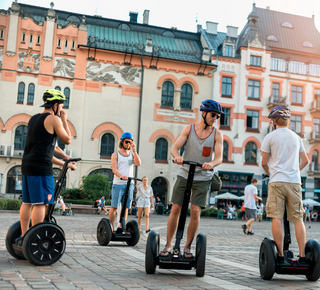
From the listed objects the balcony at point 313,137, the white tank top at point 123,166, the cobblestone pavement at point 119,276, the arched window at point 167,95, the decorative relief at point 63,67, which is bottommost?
the cobblestone pavement at point 119,276

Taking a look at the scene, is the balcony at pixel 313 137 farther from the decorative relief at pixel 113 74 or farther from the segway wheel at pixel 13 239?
the segway wheel at pixel 13 239

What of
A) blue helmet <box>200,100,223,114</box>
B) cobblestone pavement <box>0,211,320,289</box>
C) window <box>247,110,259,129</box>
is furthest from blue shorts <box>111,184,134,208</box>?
window <box>247,110,259,129</box>

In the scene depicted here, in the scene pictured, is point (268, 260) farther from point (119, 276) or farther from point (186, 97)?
point (186, 97)

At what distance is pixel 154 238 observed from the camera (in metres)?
5.07

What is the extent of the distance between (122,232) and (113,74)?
29.1m

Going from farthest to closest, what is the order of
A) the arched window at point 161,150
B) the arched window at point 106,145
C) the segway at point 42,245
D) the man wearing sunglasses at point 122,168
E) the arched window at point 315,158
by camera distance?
the arched window at point 315,158 < the arched window at point 161,150 < the arched window at point 106,145 < the man wearing sunglasses at point 122,168 < the segway at point 42,245

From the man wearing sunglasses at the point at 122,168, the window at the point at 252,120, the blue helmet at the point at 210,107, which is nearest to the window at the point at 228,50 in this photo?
the window at the point at 252,120

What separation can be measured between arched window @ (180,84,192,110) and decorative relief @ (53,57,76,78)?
383 inches

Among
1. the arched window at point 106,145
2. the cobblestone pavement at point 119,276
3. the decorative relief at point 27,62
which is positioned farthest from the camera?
the arched window at point 106,145

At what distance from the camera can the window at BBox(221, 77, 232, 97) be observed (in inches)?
1533

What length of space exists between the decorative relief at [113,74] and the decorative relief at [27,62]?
4279mm

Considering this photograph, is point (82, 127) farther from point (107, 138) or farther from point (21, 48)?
point (21, 48)

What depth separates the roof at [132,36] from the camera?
1457 inches

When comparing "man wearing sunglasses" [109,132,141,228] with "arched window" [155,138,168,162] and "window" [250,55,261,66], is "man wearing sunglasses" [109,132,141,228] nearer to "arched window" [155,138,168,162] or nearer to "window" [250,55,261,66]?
"arched window" [155,138,168,162]
